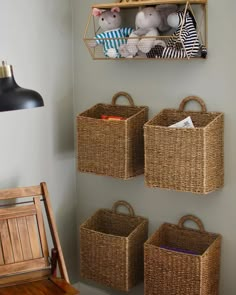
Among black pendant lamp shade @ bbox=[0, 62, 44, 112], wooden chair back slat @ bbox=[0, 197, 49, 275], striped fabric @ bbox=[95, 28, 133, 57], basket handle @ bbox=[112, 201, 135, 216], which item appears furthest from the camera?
basket handle @ bbox=[112, 201, 135, 216]

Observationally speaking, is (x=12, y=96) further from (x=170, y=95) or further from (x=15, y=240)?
(x=170, y=95)

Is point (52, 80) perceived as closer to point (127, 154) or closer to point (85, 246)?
point (127, 154)

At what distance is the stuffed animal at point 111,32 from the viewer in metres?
2.48

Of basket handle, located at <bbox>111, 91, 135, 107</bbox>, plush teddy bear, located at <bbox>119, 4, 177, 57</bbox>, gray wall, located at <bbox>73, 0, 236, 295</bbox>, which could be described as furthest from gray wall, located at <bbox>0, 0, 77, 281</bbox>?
plush teddy bear, located at <bbox>119, 4, 177, 57</bbox>

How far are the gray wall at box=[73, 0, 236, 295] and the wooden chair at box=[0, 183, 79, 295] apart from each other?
0.55m

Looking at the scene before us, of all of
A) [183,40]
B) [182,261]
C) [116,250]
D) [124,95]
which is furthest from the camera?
[124,95]

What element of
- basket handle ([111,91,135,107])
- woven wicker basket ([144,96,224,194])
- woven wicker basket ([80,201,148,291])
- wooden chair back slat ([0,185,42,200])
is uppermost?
basket handle ([111,91,135,107])

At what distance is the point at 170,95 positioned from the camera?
101 inches

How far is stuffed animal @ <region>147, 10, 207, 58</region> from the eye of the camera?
2266mm

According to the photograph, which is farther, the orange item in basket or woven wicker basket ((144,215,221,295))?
the orange item in basket

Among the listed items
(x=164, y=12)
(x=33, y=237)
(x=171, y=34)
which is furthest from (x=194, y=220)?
(x=164, y=12)

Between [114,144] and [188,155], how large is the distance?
418 millimetres

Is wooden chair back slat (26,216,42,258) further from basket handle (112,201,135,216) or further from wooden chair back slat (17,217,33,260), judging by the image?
basket handle (112,201,135,216)

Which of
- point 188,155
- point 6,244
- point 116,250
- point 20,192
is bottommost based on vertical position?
point 116,250
